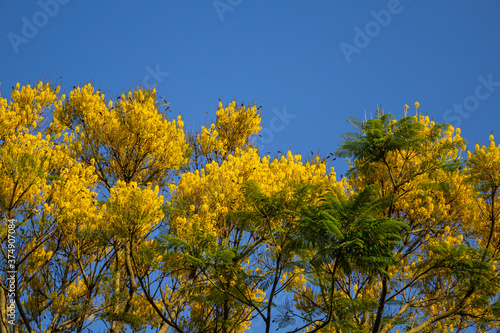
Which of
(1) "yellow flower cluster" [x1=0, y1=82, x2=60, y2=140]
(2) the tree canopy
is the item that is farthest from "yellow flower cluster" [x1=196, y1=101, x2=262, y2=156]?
(1) "yellow flower cluster" [x1=0, y1=82, x2=60, y2=140]

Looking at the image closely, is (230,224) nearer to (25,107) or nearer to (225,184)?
(225,184)

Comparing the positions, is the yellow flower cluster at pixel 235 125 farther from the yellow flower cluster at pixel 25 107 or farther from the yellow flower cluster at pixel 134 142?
the yellow flower cluster at pixel 25 107

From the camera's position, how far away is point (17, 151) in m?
8.77

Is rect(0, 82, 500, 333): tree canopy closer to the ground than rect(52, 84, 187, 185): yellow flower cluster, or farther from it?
closer to the ground

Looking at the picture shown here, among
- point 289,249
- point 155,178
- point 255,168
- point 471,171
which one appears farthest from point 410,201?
point 155,178

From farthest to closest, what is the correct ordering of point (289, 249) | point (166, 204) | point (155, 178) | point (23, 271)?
1. point (155, 178)
2. point (23, 271)
3. point (166, 204)
4. point (289, 249)

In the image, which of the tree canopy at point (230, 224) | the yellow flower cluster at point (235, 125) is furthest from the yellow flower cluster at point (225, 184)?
the yellow flower cluster at point (235, 125)

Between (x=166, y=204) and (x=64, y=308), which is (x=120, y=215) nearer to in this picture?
(x=166, y=204)

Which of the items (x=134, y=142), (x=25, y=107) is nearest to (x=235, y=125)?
(x=134, y=142)

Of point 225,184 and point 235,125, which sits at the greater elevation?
point 235,125

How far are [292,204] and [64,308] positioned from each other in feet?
17.4

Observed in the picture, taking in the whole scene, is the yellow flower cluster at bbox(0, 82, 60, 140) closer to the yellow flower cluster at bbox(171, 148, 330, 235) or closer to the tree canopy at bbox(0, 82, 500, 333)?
the tree canopy at bbox(0, 82, 500, 333)

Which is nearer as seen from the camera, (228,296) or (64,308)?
(228,296)

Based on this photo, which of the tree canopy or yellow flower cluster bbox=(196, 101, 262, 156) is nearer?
the tree canopy
